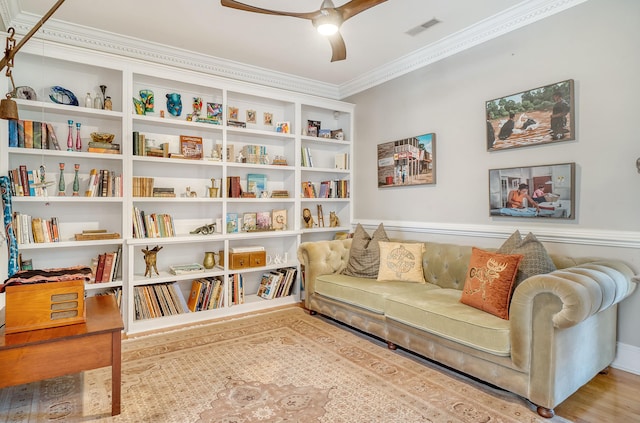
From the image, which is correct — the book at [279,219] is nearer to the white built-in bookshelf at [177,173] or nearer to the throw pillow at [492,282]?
the white built-in bookshelf at [177,173]

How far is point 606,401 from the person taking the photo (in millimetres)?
2176

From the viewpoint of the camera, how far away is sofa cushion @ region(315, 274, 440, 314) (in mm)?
3018

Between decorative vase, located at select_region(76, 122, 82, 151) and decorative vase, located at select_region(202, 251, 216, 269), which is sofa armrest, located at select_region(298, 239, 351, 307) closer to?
decorative vase, located at select_region(202, 251, 216, 269)

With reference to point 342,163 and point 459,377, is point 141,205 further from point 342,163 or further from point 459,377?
point 459,377

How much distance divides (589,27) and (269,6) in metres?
2.44

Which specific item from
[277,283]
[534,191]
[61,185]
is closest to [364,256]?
[277,283]

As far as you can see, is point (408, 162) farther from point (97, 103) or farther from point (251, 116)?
point (97, 103)

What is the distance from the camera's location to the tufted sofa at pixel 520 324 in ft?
6.50

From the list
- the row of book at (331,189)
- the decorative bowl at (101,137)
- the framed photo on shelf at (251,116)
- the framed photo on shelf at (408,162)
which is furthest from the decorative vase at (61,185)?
the framed photo on shelf at (408,162)

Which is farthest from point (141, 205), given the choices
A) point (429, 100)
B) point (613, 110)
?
point (613, 110)

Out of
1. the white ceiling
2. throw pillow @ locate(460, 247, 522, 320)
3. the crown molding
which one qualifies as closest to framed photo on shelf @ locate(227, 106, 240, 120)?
the white ceiling

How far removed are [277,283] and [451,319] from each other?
89.6 inches

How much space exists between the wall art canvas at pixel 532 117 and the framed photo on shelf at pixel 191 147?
286 cm

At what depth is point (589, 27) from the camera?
2.71 m
